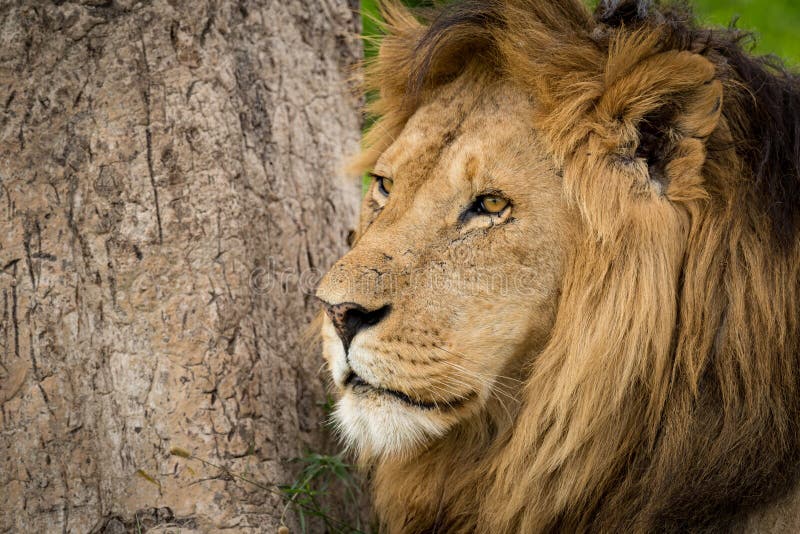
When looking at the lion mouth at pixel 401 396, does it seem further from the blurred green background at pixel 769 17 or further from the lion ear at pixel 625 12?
the blurred green background at pixel 769 17

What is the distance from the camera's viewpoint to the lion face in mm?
2637

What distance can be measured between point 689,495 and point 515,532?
0.58 m

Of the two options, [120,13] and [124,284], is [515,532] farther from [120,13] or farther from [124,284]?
[120,13]

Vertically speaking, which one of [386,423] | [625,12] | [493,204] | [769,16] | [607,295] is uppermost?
[625,12]

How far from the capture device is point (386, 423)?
8.81ft

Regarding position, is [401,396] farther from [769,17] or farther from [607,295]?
[769,17]

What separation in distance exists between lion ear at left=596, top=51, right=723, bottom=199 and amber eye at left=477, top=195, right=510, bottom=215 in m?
0.37

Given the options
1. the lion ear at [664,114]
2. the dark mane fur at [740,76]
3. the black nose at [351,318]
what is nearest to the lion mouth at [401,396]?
the black nose at [351,318]

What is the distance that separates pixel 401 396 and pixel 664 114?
1194 mm

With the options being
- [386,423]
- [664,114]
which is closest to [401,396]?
[386,423]

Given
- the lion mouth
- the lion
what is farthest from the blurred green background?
the lion mouth

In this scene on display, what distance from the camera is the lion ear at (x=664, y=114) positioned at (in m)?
2.65

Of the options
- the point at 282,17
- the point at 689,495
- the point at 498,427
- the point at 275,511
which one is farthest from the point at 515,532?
the point at 282,17

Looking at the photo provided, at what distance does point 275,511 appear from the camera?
3293 millimetres
